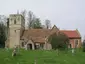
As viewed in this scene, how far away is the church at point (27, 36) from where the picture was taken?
7406 centimetres

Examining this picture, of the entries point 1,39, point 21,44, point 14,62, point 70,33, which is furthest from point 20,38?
point 14,62

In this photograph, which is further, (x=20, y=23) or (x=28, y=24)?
(x=28, y=24)

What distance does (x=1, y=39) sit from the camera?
82312 millimetres

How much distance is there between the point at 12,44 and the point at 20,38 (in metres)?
3.26

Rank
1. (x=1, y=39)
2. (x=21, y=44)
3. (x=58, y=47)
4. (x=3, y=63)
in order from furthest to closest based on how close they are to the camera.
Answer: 1. (x=1, y=39)
2. (x=21, y=44)
3. (x=58, y=47)
4. (x=3, y=63)

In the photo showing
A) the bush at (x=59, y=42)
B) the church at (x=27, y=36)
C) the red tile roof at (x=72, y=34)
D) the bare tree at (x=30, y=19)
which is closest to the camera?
the bush at (x=59, y=42)

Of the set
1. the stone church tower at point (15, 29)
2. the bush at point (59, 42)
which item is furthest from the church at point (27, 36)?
the bush at point (59, 42)

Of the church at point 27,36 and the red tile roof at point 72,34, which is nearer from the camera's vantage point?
the church at point 27,36

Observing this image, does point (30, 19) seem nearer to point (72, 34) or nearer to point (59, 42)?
point (72, 34)

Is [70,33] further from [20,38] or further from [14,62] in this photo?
[14,62]

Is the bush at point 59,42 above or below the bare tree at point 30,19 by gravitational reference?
below

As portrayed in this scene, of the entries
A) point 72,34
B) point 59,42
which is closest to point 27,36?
point 72,34

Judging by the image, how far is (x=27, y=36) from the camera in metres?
76.2

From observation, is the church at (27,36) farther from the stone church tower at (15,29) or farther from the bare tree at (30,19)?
the bare tree at (30,19)
